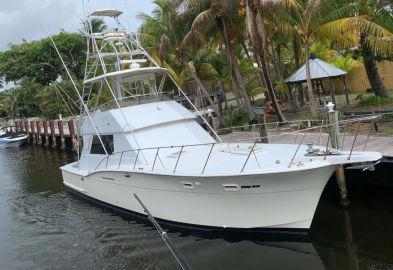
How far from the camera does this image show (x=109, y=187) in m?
14.0

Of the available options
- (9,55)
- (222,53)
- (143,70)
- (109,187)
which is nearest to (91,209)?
(109,187)

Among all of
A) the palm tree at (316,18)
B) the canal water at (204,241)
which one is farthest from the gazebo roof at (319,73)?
the canal water at (204,241)

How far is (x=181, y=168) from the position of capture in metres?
11.7

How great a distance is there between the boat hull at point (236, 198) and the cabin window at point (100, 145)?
200 centimetres

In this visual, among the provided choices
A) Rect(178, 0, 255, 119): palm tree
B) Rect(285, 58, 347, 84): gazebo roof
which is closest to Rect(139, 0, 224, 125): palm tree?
Rect(178, 0, 255, 119): palm tree

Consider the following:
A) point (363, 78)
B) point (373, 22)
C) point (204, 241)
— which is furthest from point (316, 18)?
point (363, 78)

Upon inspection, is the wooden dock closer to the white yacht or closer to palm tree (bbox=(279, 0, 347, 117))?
the white yacht

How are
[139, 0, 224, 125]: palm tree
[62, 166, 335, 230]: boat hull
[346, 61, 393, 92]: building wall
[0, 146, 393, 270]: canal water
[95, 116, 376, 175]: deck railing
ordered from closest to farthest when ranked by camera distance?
[0, 146, 393, 270]: canal water < [62, 166, 335, 230]: boat hull < [95, 116, 376, 175]: deck railing < [139, 0, 224, 125]: palm tree < [346, 61, 393, 92]: building wall

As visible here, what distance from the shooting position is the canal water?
10188 millimetres

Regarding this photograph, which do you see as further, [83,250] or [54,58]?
[54,58]

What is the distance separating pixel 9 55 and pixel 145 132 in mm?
55442

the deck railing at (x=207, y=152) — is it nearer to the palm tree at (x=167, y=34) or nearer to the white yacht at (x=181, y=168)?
the white yacht at (x=181, y=168)

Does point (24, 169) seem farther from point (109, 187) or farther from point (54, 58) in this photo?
point (54, 58)

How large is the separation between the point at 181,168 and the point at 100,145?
4.49 metres
